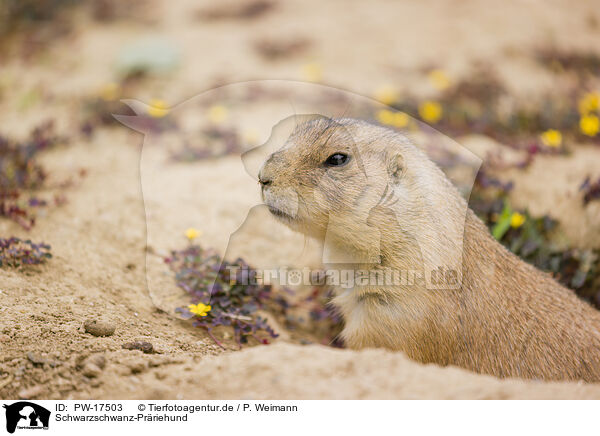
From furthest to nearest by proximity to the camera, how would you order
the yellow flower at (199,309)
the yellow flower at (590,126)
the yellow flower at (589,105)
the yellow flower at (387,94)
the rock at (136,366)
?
1. the yellow flower at (387,94)
2. the yellow flower at (589,105)
3. the yellow flower at (590,126)
4. the yellow flower at (199,309)
5. the rock at (136,366)

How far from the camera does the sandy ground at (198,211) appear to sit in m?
2.90

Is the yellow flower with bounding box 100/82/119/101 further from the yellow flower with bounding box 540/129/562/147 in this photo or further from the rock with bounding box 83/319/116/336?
the yellow flower with bounding box 540/129/562/147

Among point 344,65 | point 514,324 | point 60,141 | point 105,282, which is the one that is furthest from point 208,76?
point 514,324

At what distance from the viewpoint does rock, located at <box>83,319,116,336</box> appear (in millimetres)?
3361

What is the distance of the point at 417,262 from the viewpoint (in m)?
3.62

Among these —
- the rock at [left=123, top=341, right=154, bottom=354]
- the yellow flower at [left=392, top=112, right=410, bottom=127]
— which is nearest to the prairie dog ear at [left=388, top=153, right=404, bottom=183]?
the rock at [left=123, top=341, right=154, bottom=354]

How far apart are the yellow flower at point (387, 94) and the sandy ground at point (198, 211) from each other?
0.19m

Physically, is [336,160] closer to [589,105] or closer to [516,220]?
[516,220]

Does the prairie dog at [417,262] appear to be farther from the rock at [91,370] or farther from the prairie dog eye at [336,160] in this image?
the rock at [91,370]

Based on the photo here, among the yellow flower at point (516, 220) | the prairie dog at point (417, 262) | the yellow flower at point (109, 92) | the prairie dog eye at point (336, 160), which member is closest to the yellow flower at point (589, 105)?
the yellow flower at point (516, 220)

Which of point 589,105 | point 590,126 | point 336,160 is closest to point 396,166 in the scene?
point 336,160

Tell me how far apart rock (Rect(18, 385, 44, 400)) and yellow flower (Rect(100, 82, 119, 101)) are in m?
5.71
